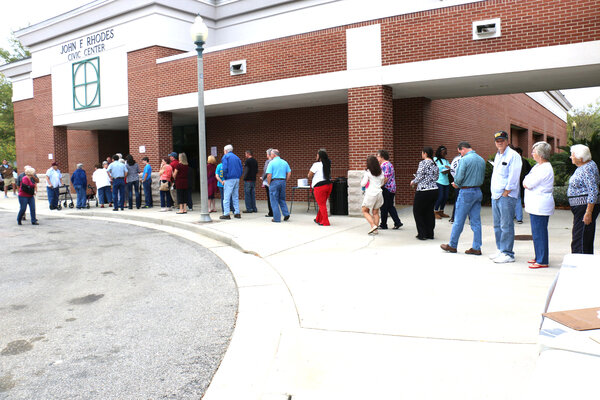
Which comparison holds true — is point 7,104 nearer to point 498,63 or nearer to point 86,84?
point 86,84

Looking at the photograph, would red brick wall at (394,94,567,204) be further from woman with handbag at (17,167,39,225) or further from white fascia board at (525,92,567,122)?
woman with handbag at (17,167,39,225)

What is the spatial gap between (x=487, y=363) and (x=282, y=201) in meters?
9.11

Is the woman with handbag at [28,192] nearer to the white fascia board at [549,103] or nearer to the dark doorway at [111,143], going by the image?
the dark doorway at [111,143]

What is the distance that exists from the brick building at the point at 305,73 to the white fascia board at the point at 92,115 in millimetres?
74

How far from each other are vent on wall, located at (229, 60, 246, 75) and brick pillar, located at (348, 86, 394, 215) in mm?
3953

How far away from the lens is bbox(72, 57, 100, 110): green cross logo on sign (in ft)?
68.4

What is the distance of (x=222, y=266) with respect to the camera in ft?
25.5

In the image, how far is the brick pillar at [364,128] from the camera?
13320mm

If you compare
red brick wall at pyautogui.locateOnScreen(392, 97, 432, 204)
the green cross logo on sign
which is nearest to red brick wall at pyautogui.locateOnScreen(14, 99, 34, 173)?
the green cross logo on sign

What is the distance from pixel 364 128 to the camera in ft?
44.4

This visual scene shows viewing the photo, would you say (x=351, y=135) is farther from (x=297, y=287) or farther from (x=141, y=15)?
(x=141, y=15)

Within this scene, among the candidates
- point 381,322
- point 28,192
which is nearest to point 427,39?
point 381,322

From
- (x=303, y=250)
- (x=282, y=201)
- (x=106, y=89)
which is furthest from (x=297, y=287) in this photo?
(x=106, y=89)

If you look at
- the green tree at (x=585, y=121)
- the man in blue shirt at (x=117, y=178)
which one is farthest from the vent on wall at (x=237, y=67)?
the green tree at (x=585, y=121)
